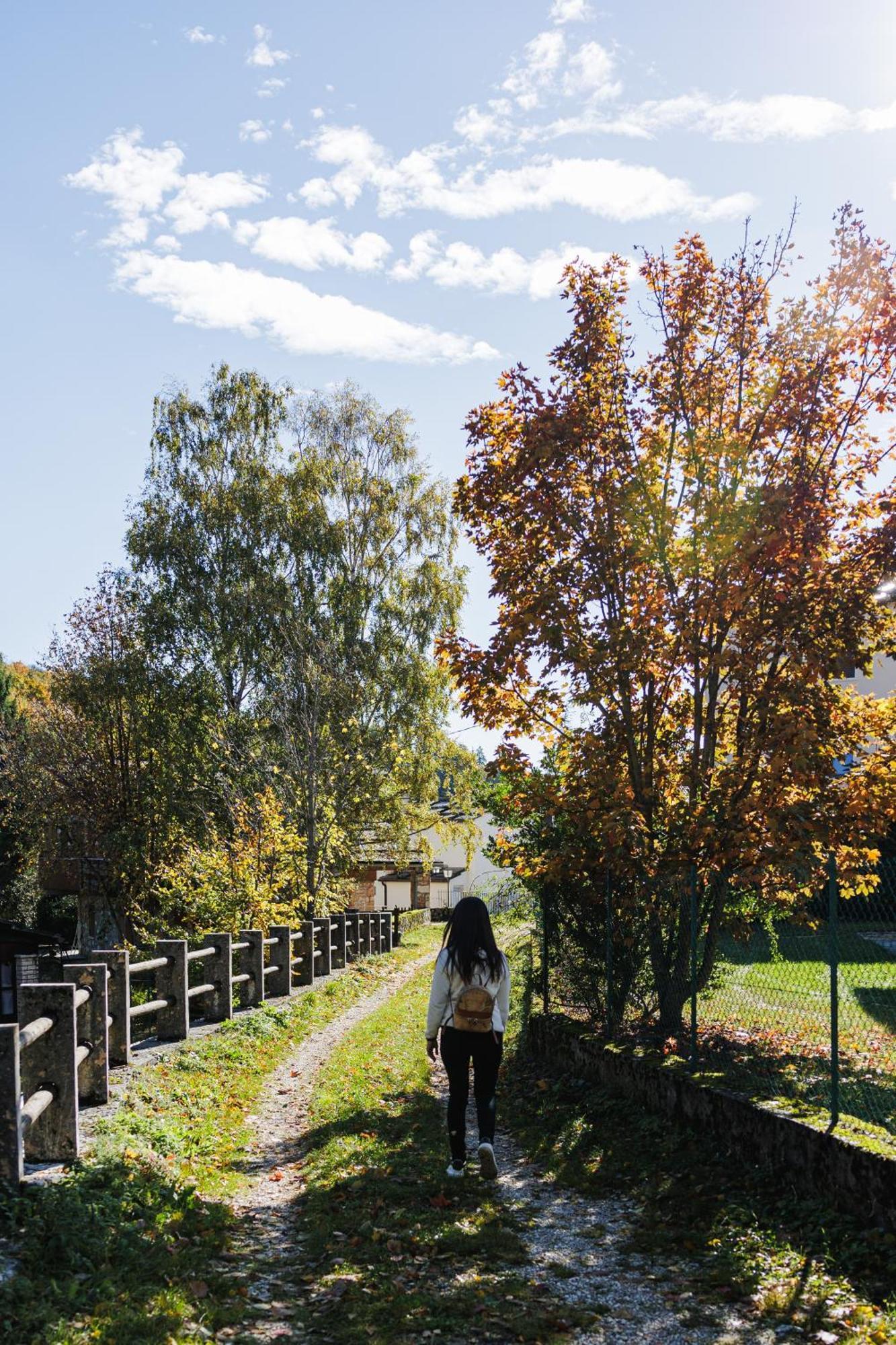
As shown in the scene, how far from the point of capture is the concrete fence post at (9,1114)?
19.9 ft

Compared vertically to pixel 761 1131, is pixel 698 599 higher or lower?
higher

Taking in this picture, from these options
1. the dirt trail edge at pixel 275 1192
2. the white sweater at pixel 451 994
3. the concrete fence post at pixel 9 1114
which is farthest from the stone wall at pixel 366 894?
the concrete fence post at pixel 9 1114

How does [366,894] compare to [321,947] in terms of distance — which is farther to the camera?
[366,894]

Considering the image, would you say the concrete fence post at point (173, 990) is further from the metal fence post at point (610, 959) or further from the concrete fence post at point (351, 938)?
the concrete fence post at point (351, 938)

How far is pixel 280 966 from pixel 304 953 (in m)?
2.68

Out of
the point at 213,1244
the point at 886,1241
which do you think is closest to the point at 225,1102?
the point at 213,1244

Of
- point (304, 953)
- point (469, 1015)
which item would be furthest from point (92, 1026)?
point (304, 953)

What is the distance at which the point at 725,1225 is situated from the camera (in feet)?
21.9

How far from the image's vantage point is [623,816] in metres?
10.3

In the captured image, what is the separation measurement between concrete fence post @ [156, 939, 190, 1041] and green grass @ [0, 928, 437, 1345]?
5.48 feet

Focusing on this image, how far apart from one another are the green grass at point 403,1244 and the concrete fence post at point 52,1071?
1.55m

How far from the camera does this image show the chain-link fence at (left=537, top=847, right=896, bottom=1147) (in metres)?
7.57

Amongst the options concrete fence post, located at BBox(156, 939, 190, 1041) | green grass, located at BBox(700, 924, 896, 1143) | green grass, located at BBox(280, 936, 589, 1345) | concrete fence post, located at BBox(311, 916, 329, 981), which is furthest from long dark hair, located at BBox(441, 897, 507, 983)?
concrete fence post, located at BBox(311, 916, 329, 981)

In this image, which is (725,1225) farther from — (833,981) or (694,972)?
(694,972)
